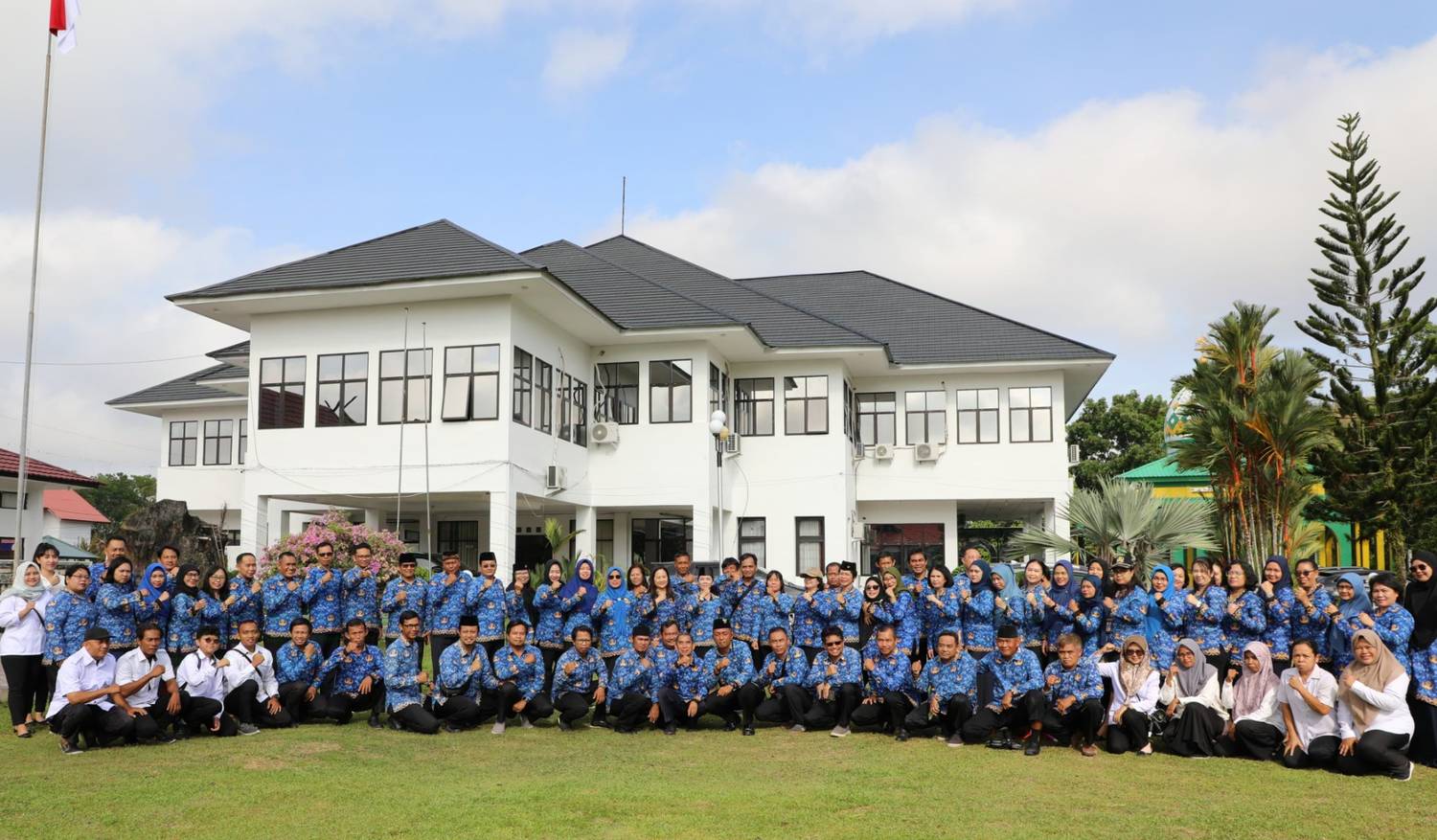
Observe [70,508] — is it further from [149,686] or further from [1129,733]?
[1129,733]

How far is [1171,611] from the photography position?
27.5 feet

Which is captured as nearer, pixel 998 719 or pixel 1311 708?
pixel 1311 708

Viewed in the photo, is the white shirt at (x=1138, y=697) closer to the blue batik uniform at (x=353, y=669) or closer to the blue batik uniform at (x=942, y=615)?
the blue batik uniform at (x=942, y=615)

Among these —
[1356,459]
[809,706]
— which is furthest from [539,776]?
[1356,459]

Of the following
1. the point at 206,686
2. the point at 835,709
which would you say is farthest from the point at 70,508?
the point at 835,709

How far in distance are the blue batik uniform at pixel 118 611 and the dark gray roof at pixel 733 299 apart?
12034mm

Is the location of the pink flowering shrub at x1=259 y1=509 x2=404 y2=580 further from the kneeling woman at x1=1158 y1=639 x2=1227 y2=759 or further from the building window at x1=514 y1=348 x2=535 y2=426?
the kneeling woman at x1=1158 y1=639 x2=1227 y2=759

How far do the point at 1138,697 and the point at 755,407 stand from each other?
1406cm

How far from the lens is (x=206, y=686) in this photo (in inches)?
330

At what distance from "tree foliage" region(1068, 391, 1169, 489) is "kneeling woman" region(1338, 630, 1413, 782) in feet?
98.5

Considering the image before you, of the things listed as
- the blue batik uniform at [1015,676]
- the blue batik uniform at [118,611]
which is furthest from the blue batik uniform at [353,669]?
the blue batik uniform at [1015,676]

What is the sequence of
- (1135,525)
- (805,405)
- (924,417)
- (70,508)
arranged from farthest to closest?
(70,508) → (924,417) → (805,405) → (1135,525)

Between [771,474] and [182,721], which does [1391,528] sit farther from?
[182,721]

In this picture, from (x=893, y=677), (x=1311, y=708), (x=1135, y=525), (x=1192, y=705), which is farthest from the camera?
(x=1135, y=525)
